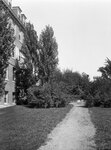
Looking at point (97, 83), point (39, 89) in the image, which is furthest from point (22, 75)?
point (97, 83)

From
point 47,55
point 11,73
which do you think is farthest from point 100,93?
point 11,73

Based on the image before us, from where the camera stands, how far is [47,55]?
3027 centimetres

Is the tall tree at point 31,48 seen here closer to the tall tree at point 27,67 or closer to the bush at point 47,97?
the tall tree at point 27,67

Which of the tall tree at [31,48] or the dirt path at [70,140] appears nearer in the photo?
the dirt path at [70,140]

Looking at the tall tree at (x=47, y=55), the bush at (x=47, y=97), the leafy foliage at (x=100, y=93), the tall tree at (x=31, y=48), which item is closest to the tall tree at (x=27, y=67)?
the tall tree at (x=31, y=48)

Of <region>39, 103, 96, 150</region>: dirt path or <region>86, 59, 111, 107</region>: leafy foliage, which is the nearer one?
<region>39, 103, 96, 150</region>: dirt path

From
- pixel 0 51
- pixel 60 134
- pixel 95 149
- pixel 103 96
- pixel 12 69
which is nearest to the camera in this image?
pixel 95 149

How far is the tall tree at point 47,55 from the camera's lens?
29.9m

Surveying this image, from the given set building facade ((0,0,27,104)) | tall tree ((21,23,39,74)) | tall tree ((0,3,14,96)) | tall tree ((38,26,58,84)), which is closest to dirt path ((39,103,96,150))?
tall tree ((0,3,14,96))

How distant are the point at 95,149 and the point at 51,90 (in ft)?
55.4

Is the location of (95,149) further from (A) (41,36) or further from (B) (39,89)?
(A) (41,36)

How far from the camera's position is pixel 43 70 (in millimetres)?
29938

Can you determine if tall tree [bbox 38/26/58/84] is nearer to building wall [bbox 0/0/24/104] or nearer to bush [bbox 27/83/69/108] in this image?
building wall [bbox 0/0/24/104]

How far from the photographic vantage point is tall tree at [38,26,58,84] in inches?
1179
